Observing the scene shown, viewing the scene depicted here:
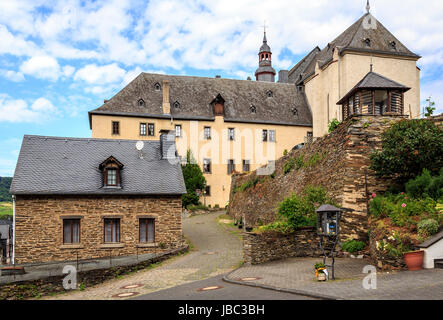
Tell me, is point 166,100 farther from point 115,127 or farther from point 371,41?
point 371,41

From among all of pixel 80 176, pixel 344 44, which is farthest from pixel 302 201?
pixel 344 44

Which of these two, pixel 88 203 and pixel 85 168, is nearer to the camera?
pixel 88 203

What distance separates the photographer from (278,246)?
16.8 metres

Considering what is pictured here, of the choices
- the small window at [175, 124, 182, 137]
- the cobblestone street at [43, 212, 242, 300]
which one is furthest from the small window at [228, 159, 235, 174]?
the cobblestone street at [43, 212, 242, 300]

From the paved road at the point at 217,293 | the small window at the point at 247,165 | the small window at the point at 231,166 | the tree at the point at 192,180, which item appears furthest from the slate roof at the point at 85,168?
the small window at the point at 247,165

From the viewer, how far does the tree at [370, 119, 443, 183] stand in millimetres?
15414

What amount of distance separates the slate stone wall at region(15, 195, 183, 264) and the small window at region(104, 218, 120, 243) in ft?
0.70

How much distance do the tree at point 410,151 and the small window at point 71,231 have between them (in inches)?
562

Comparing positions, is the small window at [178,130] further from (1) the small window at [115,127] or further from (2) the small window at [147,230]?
(2) the small window at [147,230]

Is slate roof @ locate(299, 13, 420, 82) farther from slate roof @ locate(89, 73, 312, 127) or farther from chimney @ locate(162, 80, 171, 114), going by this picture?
chimney @ locate(162, 80, 171, 114)

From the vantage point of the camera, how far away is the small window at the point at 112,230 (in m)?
20.9

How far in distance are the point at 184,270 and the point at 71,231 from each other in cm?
718

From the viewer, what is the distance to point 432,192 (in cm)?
1437

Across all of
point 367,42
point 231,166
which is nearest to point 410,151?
point 367,42
